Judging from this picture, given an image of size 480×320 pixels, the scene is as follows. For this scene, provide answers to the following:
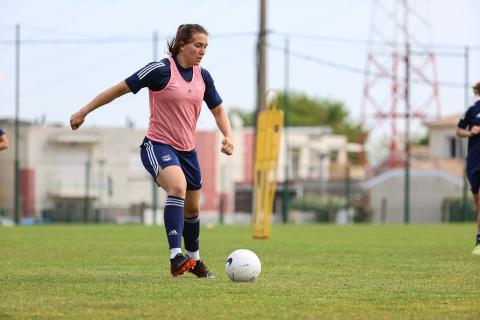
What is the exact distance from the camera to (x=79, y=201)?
60.6 m

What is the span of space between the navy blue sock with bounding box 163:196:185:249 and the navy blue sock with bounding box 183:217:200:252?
53 cm

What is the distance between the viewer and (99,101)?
8.85 m

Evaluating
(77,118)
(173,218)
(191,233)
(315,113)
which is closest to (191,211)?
(191,233)

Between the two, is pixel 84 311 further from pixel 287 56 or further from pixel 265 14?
pixel 287 56

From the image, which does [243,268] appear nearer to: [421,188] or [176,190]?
[176,190]

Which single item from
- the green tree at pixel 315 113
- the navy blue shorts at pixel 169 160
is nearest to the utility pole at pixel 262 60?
the navy blue shorts at pixel 169 160

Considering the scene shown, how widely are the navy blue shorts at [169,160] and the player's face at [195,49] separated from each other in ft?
2.51

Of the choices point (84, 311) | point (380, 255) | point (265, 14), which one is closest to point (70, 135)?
point (265, 14)

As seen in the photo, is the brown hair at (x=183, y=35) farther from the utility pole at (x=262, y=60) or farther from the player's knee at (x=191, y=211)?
the utility pole at (x=262, y=60)

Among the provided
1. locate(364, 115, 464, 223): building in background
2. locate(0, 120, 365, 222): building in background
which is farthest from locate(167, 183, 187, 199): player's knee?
locate(0, 120, 365, 222): building in background

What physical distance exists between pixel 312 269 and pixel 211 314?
4.20 metres

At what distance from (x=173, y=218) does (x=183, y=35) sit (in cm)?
156

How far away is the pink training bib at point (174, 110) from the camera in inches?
358

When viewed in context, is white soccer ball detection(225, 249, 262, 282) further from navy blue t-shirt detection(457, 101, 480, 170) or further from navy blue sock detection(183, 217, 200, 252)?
navy blue t-shirt detection(457, 101, 480, 170)
